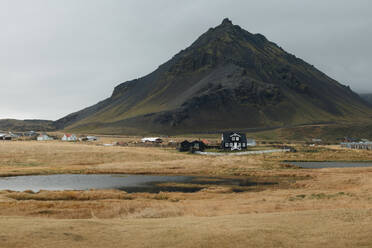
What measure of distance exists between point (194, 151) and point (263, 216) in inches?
3322

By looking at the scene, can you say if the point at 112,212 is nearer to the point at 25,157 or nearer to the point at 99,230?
the point at 99,230

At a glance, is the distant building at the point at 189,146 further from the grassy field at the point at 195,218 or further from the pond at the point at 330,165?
the grassy field at the point at 195,218

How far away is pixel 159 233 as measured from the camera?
20719 mm

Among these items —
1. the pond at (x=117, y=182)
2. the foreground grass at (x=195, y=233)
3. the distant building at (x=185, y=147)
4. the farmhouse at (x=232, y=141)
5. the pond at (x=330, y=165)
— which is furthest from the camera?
the farmhouse at (x=232, y=141)

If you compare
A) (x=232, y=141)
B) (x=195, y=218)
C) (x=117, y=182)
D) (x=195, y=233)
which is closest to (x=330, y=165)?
(x=232, y=141)

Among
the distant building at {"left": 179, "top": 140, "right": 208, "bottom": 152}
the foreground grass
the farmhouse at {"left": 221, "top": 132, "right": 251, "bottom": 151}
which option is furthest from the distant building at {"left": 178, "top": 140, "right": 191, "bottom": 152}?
the foreground grass

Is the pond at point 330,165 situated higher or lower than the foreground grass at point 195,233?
lower

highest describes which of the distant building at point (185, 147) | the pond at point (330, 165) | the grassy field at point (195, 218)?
the distant building at point (185, 147)

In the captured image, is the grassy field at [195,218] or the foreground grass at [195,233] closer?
the foreground grass at [195,233]

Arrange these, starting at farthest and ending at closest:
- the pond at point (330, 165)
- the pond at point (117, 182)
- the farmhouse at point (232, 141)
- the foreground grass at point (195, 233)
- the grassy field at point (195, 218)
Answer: the farmhouse at point (232, 141) < the pond at point (330, 165) < the pond at point (117, 182) < the grassy field at point (195, 218) < the foreground grass at point (195, 233)

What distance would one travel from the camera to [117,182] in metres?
57.8

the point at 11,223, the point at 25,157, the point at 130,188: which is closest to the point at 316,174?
the point at 130,188

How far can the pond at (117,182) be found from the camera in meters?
51.5

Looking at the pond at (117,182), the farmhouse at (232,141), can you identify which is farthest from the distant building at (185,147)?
the pond at (117,182)
